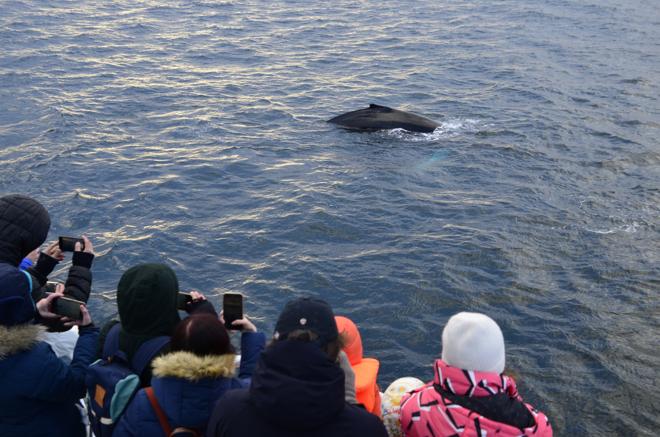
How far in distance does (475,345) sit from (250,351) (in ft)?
5.29

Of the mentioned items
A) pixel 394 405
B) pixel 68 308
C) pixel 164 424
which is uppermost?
pixel 68 308

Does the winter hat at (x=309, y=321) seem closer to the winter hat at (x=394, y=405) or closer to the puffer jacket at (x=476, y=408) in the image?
the puffer jacket at (x=476, y=408)

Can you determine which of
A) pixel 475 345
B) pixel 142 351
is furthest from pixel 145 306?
pixel 475 345

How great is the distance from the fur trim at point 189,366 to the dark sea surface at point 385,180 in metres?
4.83

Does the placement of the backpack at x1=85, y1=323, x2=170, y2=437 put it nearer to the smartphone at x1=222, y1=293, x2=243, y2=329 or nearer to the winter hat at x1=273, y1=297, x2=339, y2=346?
the smartphone at x1=222, y1=293, x2=243, y2=329

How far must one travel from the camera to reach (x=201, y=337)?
4289 mm

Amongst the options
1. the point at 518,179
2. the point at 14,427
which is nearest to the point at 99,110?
the point at 518,179

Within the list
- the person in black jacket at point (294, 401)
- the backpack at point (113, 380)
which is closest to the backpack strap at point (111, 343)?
the backpack at point (113, 380)

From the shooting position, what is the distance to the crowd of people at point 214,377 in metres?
3.80

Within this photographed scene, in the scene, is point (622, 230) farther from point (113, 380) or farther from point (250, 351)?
point (113, 380)

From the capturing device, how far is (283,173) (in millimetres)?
15211

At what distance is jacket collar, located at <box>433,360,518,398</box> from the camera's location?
4.41 m

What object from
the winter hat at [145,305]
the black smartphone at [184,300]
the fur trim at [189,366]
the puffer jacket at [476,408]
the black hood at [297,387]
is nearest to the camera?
the black hood at [297,387]

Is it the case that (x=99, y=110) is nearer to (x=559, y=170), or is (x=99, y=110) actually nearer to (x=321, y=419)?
(x=559, y=170)
